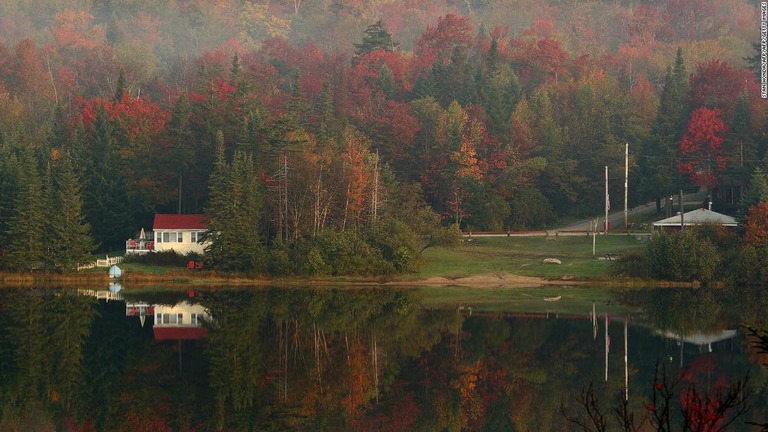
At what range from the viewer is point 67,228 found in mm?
80500

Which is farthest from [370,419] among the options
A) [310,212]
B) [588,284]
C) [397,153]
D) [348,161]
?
[397,153]

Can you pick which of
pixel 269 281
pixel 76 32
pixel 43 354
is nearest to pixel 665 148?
pixel 269 281

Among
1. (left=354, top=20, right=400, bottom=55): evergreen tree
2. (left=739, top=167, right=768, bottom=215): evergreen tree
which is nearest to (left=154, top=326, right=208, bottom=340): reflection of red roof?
(left=739, top=167, right=768, bottom=215): evergreen tree

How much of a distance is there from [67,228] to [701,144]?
53.4 metres

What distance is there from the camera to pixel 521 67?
13788cm

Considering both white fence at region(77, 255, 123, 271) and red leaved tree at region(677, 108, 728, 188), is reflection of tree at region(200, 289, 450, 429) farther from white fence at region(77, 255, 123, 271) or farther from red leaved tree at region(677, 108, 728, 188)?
red leaved tree at region(677, 108, 728, 188)

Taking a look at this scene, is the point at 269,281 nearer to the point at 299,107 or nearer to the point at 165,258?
the point at 165,258

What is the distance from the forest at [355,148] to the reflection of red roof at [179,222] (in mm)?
3737

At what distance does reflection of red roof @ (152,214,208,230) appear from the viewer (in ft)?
288

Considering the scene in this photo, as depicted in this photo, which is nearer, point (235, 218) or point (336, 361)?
point (336, 361)

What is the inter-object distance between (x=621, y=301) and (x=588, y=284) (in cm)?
Result: 1001

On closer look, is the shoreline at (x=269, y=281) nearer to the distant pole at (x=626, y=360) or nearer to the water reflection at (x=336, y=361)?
the water reflection at (x=336, y=361)

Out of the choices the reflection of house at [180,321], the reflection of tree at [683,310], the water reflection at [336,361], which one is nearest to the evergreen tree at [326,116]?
the water reflection at [336,361]

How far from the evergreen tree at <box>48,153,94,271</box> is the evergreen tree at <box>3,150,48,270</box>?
798 millimetres
